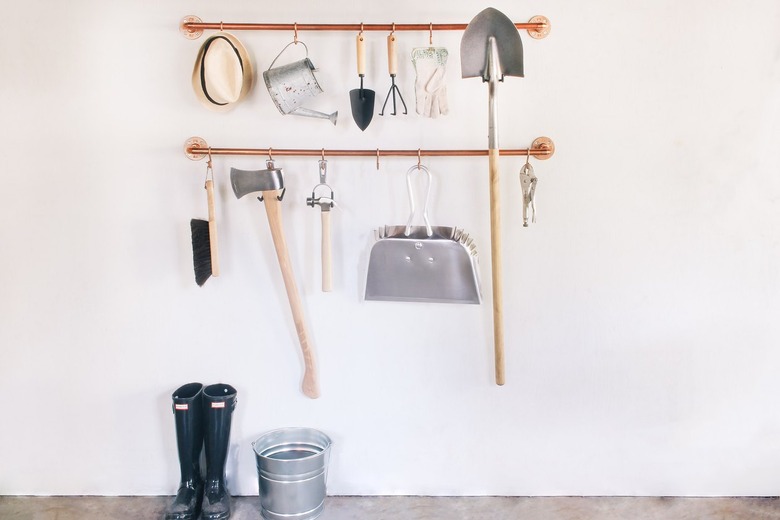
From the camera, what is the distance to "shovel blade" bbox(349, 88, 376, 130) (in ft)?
4.90

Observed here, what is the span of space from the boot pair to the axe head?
601 millimetres

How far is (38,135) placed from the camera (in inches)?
62.7

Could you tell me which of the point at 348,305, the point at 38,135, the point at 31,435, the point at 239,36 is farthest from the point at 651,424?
the point at 38,135

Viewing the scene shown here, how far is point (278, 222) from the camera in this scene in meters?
1.53

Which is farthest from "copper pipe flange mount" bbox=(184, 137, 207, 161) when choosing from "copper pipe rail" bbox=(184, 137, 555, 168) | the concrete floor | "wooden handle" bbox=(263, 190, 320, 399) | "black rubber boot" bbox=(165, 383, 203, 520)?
the concrete floor

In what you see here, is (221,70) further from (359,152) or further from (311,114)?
(359,152)

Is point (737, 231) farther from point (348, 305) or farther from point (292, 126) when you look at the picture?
point (292, 126)

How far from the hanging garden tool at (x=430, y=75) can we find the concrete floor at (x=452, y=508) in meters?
1.18

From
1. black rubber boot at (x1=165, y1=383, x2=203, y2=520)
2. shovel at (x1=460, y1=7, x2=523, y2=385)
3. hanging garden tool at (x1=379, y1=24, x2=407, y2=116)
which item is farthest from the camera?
black rubber boot at (x1=165, y1=383, x2=203, y2=520)

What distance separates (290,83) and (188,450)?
1093mm

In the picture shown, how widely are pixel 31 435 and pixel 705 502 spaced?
2.10 metres

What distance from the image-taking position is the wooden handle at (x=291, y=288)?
1.52 m

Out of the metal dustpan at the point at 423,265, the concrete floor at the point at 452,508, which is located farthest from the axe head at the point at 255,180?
the concrete floor at the point at 452,508

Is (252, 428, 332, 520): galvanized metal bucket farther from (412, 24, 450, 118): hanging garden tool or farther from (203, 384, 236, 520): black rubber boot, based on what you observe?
(412, 24, 450, 118): hanging garden tool
